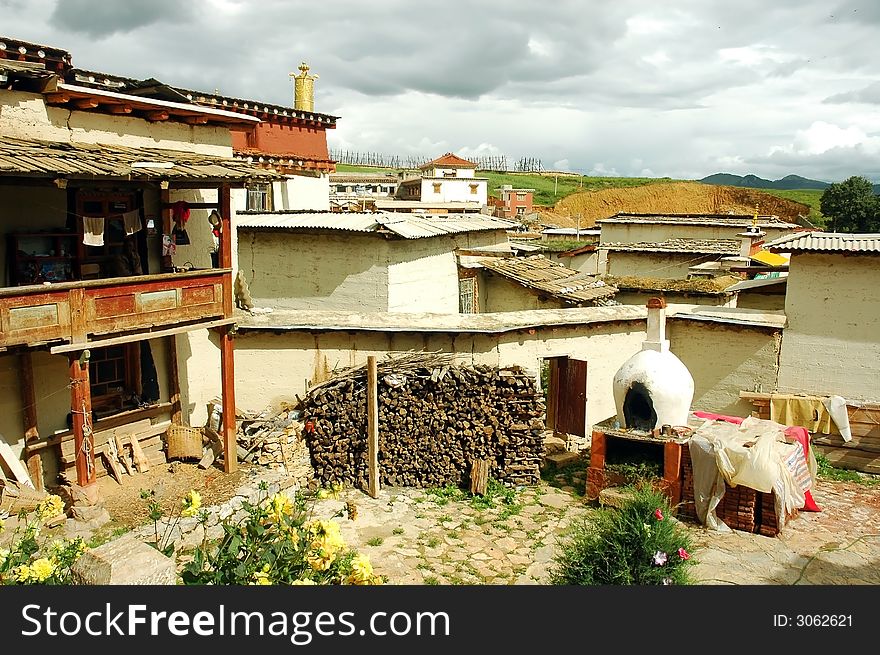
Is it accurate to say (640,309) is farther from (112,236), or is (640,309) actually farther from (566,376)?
(112,236)

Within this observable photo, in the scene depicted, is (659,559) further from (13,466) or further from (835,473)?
(13,466)

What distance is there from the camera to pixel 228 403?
40.7 ft

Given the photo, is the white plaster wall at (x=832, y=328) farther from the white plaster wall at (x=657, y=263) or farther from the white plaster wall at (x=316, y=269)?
the white plaster wall at (x=316, y=269)

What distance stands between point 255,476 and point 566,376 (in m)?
6.68

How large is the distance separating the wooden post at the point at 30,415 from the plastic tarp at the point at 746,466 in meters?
10.6

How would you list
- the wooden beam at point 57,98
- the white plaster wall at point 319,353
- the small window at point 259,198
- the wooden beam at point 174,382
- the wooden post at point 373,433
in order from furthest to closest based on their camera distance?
the small window at point 259,198
the white plaster wall at point 319,353
the wooden beam at point 174,382
the wooden post at point 373,433
the wooden beam at point 57,98

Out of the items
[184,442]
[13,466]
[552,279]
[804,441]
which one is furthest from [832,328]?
[13,466]

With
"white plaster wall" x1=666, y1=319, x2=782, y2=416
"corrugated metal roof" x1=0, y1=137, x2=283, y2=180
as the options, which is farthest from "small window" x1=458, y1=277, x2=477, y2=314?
"corrugated metal roof" x1=0, y1=137, x2=283, y2=180

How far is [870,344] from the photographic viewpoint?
14.5 metres

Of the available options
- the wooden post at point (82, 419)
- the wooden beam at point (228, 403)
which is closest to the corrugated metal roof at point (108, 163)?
the wooden post at point (82, 419)

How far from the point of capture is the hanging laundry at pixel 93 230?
34.9 ft

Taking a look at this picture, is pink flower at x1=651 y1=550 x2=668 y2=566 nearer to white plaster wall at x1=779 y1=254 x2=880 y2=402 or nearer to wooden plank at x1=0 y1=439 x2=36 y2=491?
wooden plank at x1=0 y1=439 x2=36 y2=491

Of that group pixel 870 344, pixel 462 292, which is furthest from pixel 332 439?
pixel 870 344

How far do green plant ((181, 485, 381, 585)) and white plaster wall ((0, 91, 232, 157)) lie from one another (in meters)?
9.08
